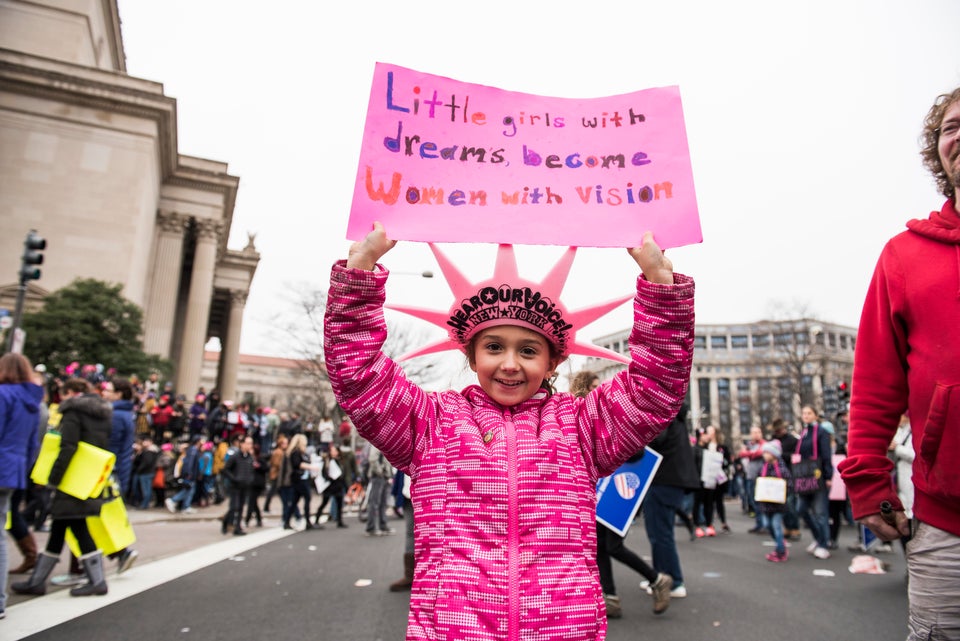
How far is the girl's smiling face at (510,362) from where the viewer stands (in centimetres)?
224

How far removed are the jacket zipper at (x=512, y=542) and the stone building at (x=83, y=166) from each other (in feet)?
101

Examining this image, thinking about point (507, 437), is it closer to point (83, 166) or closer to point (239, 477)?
point (239, 477)

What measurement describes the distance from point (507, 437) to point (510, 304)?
46 cm

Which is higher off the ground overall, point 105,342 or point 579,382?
point 105,342

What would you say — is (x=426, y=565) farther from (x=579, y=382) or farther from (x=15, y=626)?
(x=15, y=626)

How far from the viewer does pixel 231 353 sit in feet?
162

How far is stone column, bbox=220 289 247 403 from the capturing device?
1906 inches

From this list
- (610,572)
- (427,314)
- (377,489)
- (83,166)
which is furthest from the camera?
(83,166)

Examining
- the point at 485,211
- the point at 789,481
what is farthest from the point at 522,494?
the point at 789,481

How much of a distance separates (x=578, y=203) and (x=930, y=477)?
1.42 meters

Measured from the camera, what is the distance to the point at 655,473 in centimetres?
593

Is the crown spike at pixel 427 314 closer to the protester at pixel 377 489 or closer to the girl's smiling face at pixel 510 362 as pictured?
the girl's smiling face at pixel 510 362

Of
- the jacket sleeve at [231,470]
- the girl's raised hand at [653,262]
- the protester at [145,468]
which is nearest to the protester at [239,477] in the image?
the jacket sleeve at [231,470]

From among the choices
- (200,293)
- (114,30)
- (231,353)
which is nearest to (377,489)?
(200,293)
